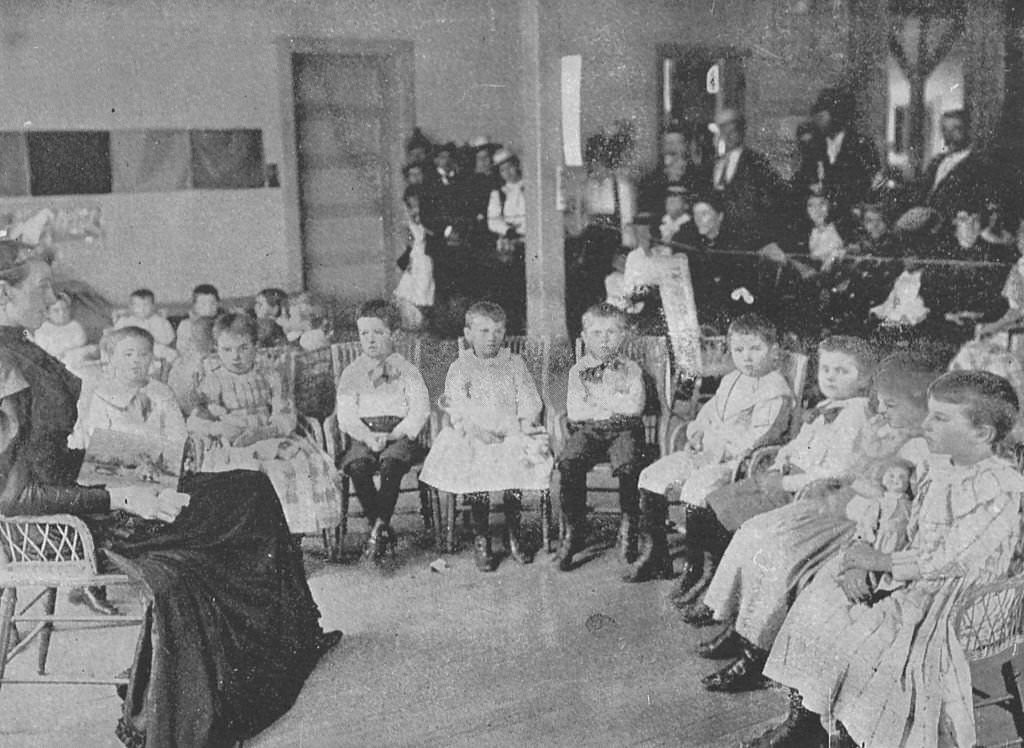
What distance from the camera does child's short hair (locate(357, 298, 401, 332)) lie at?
10.3 ft

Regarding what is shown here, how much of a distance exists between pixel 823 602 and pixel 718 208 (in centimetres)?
134

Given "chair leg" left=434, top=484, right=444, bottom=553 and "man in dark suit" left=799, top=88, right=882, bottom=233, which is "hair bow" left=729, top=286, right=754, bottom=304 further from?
"chair leg" left=434, top=484, right=444, bottom=553

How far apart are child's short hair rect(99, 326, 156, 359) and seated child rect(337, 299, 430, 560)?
60 cm

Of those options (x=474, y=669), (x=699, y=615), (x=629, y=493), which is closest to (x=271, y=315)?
(x=474, y=669)

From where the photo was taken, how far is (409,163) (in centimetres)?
302

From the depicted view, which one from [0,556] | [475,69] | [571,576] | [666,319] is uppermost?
[475,69]

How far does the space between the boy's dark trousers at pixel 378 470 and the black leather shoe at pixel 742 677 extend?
3.59 feet

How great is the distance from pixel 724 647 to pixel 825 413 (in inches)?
27.8

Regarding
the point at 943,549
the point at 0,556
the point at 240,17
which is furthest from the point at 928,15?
the point at 0,556

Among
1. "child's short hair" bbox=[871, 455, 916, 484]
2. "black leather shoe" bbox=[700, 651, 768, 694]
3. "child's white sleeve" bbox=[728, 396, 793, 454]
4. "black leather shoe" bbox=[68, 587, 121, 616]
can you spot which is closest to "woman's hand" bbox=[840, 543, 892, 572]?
"child's short hair" bbox=[871, 455, 916, 484]

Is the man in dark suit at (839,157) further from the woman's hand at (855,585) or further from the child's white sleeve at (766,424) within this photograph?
the woman's hand at (855,585)

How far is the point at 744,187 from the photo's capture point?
3.27 m

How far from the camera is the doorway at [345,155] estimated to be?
9.18ft

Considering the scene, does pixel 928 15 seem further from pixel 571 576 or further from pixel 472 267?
pixel 571 576
